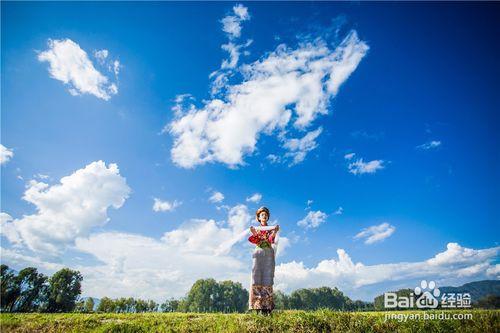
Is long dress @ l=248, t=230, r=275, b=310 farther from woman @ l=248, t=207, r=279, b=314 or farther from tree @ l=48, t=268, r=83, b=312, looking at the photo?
tree @ l=48, t=268, r=83, b=312

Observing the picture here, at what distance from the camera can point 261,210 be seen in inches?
436

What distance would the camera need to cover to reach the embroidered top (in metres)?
9.91

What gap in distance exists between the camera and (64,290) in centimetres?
5144

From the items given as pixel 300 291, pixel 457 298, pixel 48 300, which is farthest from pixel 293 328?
pixel 300 291

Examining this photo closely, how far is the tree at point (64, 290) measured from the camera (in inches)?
1941

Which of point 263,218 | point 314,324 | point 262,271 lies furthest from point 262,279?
point 314,324

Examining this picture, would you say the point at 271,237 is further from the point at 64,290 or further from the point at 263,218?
the point at 64,290

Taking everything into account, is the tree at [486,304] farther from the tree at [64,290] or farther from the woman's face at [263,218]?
the tree at [64,290]

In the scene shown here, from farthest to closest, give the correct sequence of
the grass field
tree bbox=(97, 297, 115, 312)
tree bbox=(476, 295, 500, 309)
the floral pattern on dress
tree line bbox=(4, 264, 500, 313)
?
tree line bbox=(4, 264, 500, 313) < tree bbox=(97, 297, 115, 312) < tree bbox=(476, 295, 500, 309) < the floral pattern on dress < the grass field

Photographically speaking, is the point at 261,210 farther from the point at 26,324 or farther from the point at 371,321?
the point at 26,324

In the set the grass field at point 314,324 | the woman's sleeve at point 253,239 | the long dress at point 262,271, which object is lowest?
the grass field at point 314,324

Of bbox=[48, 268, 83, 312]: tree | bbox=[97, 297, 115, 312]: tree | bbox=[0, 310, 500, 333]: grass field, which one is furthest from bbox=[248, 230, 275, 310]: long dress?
bbox=[48, 268, 83, 312]: tree

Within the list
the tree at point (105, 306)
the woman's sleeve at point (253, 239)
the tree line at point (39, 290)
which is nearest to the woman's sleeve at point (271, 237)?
the woman's sleeve at point (253, 239)

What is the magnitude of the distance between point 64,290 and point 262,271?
57.3 meters
